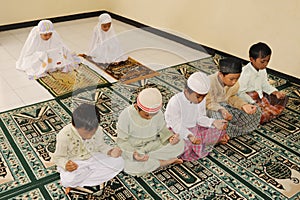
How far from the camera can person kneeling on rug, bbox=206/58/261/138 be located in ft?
7.72

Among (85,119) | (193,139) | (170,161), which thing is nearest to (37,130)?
(85,119)

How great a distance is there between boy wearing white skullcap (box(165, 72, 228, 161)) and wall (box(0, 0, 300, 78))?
141cm

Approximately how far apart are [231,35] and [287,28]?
2.13 feet

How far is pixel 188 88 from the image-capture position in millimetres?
2139

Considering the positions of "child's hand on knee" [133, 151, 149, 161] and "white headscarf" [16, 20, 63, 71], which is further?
"white headscarf" [16, 20, 63, 71]

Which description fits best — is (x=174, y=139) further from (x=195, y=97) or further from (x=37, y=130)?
(x=37, y=130)

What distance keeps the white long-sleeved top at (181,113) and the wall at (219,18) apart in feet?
5.09

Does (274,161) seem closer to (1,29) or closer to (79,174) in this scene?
(79,174)

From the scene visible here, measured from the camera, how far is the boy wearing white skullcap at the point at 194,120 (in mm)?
2125

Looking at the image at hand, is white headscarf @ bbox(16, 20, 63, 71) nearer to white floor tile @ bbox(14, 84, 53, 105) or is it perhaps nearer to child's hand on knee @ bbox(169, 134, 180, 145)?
white floor tile @ bbox(14, 84, 53, 105)

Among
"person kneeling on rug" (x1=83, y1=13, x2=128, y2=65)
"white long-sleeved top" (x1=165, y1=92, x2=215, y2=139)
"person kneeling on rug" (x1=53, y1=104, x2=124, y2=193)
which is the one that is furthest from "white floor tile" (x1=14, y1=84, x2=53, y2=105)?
"white long-sleeved top" (x1=165, y1=92, x2=215, y2=139)

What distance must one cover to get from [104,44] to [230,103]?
5.40 feet

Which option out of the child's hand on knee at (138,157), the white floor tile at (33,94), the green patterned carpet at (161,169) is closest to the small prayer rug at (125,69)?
the green patterned carpet at (161,169)

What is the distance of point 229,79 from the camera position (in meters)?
2.34
